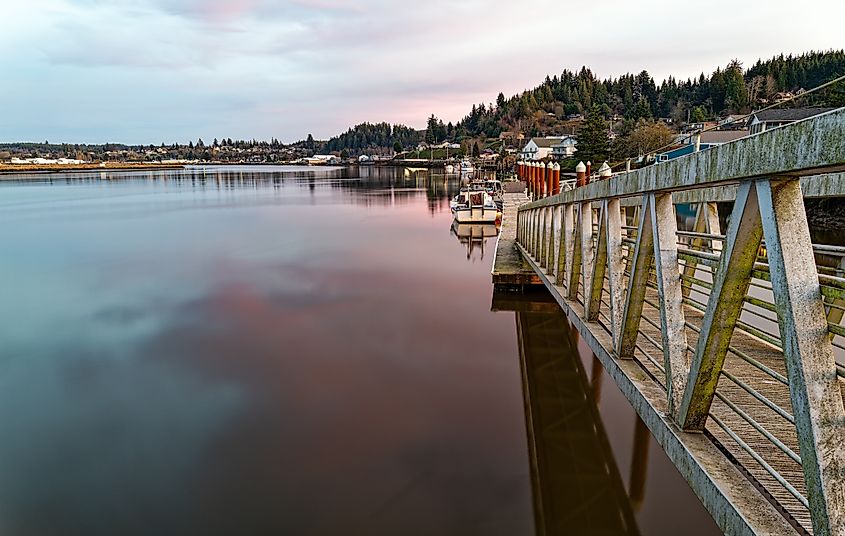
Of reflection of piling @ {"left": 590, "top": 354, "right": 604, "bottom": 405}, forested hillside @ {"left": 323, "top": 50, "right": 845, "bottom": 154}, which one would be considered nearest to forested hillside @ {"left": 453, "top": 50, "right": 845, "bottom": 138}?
forested hillside @ {"left": 323, "top": 50, "right": 845, "bottom": 154}

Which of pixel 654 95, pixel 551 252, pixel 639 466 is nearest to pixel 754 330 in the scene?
pixel 639 466

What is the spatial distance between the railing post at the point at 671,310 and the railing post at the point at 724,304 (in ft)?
0.68

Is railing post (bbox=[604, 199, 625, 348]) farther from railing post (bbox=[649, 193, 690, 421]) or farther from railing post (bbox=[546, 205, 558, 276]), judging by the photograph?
railing post (bbox=[546, 205, 558, 276])

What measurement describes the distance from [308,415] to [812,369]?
858 centimetres

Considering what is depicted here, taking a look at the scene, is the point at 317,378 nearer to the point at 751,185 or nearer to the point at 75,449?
the point at 75,449

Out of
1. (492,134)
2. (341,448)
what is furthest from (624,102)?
(341,448)

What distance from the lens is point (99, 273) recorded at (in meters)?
22.0

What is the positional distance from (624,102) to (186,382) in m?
145

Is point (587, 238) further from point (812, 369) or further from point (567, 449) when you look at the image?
point (812, 369)

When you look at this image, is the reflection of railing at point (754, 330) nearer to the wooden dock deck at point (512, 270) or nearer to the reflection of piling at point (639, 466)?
the reflection of piling at point (639, 466)

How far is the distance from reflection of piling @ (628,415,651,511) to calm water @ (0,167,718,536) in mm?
26

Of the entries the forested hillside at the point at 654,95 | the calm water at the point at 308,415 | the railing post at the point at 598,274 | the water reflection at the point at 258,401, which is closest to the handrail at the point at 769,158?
the railing post at the point at 598,274

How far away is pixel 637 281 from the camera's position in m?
4.54

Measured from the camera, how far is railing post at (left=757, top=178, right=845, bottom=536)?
2.33 meters
